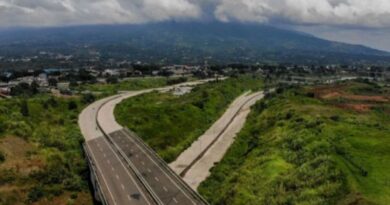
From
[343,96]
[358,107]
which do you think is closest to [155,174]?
[358,107]

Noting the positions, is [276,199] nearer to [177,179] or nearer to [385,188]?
[385,188]

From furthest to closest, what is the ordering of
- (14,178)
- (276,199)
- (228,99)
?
(228,99), (14,178), (276,199)

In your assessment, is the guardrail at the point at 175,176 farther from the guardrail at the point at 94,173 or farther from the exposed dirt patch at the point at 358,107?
the exposed dirt patch at the point at 358,107

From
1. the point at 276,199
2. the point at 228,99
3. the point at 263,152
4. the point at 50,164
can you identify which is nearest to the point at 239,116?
the point at 228,99

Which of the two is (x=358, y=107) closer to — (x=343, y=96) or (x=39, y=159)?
(x=343, y=96)

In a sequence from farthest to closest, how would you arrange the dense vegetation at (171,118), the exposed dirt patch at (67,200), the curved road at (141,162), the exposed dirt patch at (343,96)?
the exposed dirt patch at (343,96), the dense vegetation at (171,118), the exposed dirt patch at (67,200), the curved road at (141,162)

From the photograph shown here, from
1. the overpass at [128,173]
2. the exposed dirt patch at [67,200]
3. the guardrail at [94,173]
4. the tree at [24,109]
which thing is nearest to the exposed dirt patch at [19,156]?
the guardrail at [94,173]
